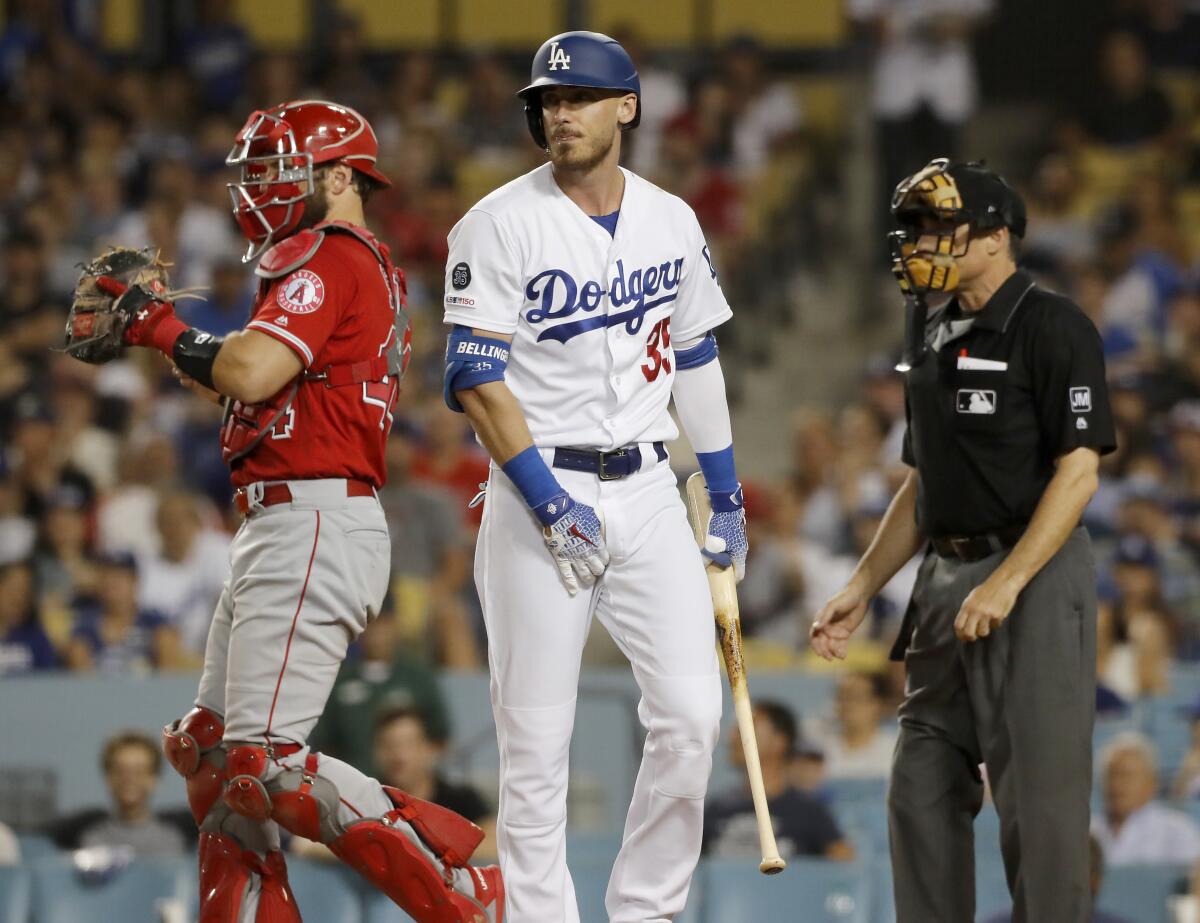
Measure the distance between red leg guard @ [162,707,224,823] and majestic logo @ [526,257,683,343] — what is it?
A: 4.21 ft

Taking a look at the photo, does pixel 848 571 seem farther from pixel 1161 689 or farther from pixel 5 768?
pixel 5 768

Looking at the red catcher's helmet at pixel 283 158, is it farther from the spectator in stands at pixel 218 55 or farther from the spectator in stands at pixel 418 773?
the spectator in stands at pixel 218 55

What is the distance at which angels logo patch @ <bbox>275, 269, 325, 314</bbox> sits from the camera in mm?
4422

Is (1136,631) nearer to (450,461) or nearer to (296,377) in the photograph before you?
(450,461)

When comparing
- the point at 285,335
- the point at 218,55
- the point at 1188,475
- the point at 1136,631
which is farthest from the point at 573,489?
the point at 218,55

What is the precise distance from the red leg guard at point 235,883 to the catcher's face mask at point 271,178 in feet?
5.09

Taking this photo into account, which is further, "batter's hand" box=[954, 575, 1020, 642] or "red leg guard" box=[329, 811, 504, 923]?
"batter's hand" box=[954, 575, 1020, 642]

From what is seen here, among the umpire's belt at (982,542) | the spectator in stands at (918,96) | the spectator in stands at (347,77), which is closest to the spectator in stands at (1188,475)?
the spectator in stands at (918,96)

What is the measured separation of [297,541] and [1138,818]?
3.99 metres

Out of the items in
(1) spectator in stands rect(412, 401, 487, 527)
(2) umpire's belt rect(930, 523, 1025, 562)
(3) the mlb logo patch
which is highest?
→ (3) the mlb logo patch

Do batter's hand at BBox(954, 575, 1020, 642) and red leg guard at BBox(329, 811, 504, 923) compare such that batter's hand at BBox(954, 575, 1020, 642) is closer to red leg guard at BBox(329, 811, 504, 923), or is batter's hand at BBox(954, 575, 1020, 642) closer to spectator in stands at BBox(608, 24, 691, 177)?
red leg guard at BBox(329, 811, 504, 923)

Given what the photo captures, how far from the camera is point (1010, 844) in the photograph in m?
4.64

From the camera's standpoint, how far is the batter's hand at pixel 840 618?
16.7 feet

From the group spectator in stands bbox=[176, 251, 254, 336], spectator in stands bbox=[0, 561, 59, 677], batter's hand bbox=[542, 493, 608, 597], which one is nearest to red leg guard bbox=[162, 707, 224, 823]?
batter's hand bbox=[542, 493, 608, 597]
